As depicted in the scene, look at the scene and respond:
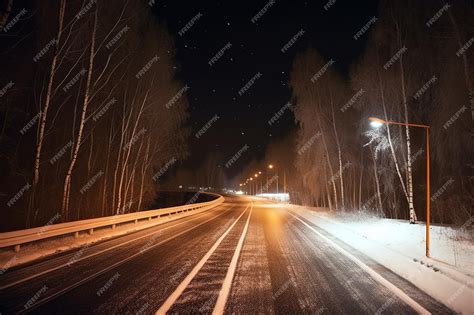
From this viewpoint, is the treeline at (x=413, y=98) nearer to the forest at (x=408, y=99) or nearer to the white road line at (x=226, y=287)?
the forest at (x=408, y=99)

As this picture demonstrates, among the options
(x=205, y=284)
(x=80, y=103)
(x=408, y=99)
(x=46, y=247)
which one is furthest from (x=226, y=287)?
(x=80, y=103)

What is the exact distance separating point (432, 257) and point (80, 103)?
2122cm

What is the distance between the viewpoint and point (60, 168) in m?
19.2

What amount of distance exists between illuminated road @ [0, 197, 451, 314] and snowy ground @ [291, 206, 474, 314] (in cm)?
37

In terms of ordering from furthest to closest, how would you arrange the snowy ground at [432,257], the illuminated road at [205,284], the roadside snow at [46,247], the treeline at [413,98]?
1. the treeline at [413,98]
2. the roadside snow at [46,247]
3. the snowy ground at [432,257]
4. the illuminated road at [205,284]

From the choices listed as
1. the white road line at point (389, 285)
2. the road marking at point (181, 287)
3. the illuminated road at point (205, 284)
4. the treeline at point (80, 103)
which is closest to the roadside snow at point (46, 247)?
the illuminated road at point (205, 284)

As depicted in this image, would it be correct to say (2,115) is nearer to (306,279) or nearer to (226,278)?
(226,278)

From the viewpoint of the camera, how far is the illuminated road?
4594mm

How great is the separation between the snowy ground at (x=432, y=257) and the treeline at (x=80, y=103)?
12525mm

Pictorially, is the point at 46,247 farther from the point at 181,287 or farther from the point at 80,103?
the point at 80,103

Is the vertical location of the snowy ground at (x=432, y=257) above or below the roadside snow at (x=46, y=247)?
below

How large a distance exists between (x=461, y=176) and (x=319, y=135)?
39.0 ft

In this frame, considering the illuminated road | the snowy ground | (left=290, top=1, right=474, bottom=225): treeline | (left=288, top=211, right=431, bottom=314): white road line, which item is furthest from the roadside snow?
(left=290, top=1, right=474, bottom=225): treeline

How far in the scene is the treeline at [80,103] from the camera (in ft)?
41.4
